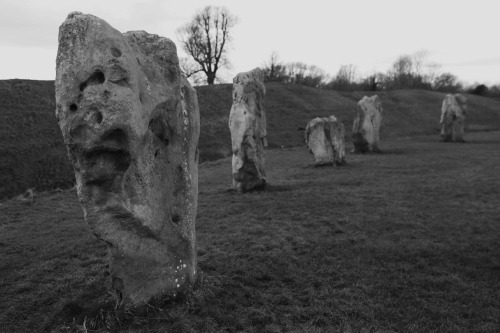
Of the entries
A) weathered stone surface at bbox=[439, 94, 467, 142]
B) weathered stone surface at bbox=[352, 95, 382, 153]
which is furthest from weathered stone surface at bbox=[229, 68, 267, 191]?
weathered stone surface at bbox=[439, 94, 467, 142]

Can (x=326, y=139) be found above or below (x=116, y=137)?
below

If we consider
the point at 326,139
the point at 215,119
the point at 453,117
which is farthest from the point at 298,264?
the point at 215,119

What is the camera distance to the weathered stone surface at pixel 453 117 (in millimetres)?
29359

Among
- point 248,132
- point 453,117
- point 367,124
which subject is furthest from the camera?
point 453,117

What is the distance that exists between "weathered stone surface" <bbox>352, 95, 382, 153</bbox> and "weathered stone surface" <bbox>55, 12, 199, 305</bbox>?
1891 cm

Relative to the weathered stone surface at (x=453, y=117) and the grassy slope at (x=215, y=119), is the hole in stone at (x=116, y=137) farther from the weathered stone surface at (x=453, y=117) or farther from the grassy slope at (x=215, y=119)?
the weathered stone surface at (x=453, y=117)

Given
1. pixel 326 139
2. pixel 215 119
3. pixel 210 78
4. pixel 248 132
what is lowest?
pixel 326 139

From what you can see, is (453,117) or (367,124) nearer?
(367,124)

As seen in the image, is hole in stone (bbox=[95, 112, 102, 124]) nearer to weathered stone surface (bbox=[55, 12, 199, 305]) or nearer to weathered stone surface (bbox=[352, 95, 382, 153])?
weathered stone surface (bbox=[55, 12, 199, 305])

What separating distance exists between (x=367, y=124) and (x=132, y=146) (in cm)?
2067

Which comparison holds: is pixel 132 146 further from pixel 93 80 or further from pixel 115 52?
pixel 115 52

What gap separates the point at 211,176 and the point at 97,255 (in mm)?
10275

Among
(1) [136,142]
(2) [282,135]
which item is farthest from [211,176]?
(2) [282,135]

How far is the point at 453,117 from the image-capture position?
30.3 metres
